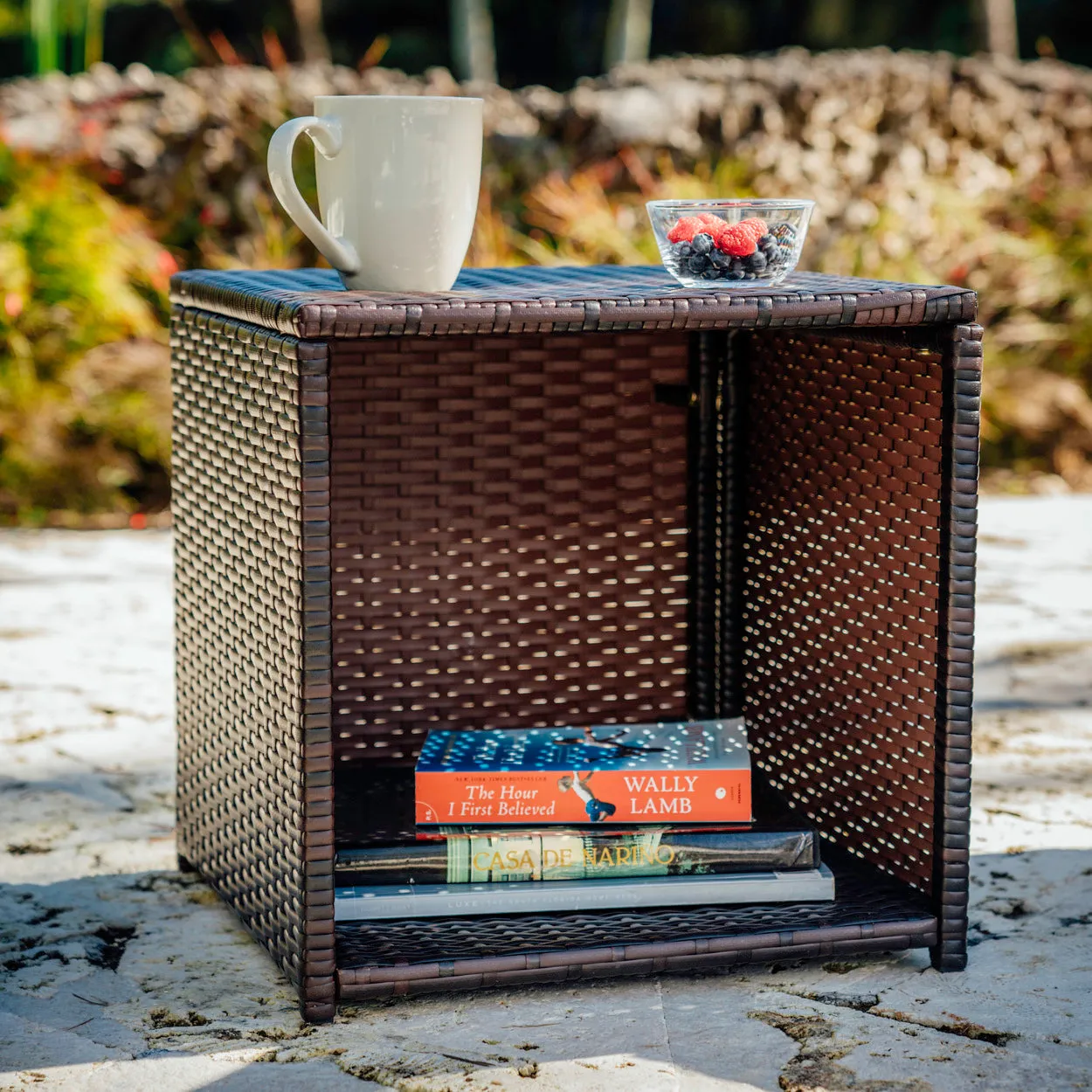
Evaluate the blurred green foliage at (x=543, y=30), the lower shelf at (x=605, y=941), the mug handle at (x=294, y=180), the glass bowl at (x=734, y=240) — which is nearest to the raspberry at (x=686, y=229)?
the glass bowl at (x=734, y=240)

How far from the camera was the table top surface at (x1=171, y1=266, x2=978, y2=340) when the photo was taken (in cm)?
135

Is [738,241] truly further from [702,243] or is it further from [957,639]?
[957,639]

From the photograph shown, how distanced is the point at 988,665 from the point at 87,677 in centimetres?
164

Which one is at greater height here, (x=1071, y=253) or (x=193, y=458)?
(x=1071, y=253)

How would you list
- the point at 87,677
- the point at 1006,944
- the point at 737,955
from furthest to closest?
the point at 87,677 → the point at 1006,944 → the point at 737,955

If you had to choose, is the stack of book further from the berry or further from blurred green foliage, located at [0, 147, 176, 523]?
blurred green foliage, located at [0, 147, 176, 523]

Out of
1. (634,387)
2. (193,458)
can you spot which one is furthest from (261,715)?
(634,387)

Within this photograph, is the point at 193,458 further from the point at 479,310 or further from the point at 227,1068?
the point at 227,1068

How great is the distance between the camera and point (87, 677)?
108 inches

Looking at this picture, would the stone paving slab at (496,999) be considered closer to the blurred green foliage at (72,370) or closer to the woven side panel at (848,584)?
the woven side panel at (848,584)

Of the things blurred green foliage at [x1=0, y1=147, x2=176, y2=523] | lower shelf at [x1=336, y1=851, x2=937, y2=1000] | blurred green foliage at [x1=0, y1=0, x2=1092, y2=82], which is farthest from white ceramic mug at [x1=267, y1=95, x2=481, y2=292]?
blurred green foliage at [x1=0, y1=0, x2=1092, y2=82]

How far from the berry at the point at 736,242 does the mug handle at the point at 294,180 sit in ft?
1.17

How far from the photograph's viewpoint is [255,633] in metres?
1.55

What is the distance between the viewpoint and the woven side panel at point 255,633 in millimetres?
1390
